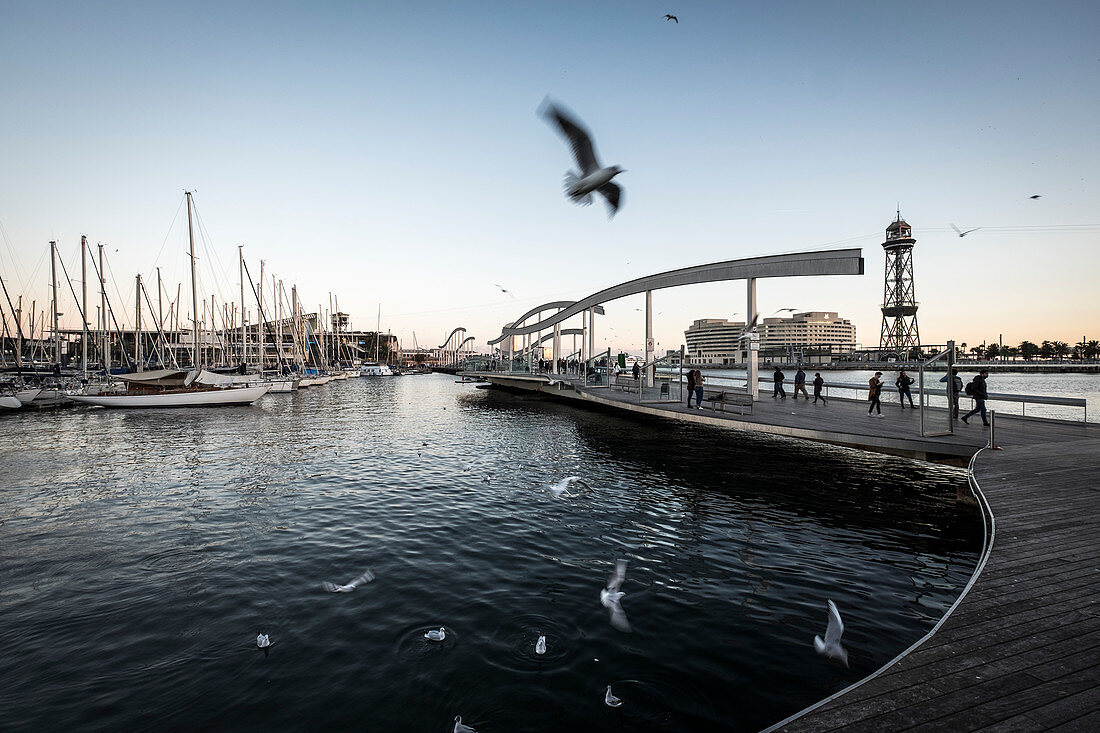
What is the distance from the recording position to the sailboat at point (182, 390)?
35156mm

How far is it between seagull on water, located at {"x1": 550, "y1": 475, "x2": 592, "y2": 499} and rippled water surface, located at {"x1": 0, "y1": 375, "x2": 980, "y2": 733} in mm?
395

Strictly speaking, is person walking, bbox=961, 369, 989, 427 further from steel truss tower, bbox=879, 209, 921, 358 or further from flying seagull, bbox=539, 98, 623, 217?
steel truss tower, bbox=879, 209, 921, 358

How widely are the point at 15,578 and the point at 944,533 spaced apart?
1594 centimetres

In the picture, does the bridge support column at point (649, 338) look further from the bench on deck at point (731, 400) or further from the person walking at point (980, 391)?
the person walking at point (980, 391)

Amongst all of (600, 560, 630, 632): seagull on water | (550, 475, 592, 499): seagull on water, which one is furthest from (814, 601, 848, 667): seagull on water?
(550, 475, 592, 499): seagull on water

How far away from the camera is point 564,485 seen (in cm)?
1388

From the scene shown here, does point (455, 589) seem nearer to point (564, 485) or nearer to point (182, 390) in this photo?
point (564, 485)

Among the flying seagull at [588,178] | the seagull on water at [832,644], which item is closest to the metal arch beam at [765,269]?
the flying seagull at [588,178]

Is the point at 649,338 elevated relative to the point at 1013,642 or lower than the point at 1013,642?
elevated

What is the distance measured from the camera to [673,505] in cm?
1179

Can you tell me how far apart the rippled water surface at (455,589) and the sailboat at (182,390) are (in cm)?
2193

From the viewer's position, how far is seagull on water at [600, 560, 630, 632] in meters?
6.41

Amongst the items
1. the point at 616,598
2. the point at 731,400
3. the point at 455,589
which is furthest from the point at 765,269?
the point at 455,589

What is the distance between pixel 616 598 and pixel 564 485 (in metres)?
7.01
